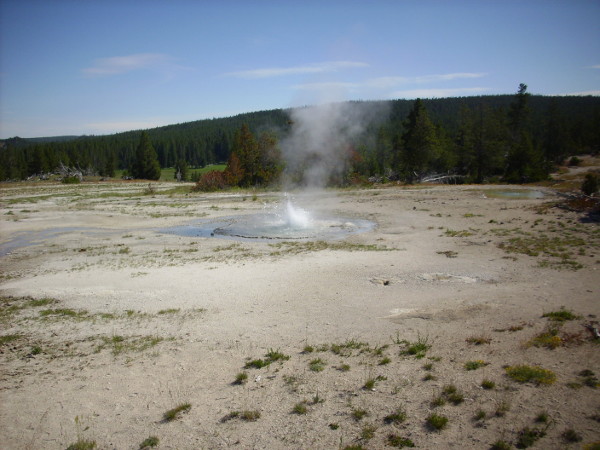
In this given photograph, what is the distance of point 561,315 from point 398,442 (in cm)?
601

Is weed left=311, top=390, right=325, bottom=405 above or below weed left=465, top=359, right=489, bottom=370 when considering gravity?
below

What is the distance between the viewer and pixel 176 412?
5930 millimetres

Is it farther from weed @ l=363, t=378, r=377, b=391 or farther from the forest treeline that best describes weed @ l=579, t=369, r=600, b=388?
the forest treeline

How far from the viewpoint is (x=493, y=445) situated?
4926mm

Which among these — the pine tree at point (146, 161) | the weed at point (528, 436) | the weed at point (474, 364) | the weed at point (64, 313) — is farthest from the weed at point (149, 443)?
the pine tree at point (146, 161)

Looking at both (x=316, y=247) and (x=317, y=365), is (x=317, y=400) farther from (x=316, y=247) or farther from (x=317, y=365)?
(x=316, y=247)

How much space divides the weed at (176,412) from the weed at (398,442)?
127 inches

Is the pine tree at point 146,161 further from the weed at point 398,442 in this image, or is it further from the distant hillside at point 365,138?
the weed at point 398,442

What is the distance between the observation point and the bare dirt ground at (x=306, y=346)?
5504mm

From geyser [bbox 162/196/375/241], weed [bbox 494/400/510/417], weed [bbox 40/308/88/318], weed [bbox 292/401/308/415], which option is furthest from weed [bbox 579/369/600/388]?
geyser [bbox 162/196/375/241]

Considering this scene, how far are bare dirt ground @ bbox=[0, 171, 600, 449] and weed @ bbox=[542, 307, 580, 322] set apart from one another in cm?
4

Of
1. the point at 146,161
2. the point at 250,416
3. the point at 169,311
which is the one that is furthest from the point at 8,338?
the point at 146,161

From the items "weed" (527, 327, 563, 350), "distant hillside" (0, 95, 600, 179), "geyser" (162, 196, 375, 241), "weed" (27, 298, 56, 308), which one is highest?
"distant hillside" (0, 95, 600, 179)

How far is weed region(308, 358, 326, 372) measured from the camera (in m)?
7.06
